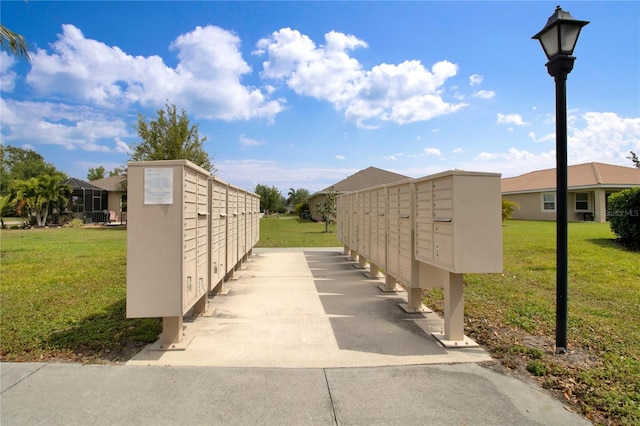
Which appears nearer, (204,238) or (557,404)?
(557,404)

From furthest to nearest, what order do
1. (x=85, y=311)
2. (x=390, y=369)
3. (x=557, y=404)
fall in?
1. (x=85, y=311)
2. (x=390, y=369)
3. (x=557, y=404)

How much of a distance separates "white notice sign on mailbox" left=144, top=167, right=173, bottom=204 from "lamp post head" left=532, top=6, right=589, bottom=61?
396 cm

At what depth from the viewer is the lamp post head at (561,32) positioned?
384 centimetres

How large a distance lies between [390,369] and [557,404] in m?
1.29

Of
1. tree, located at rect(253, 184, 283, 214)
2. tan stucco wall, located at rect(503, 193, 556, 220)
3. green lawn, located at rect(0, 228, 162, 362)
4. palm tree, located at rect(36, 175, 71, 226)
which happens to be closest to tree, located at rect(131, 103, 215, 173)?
palm tree, located at rect(36, 175, 71, 226)

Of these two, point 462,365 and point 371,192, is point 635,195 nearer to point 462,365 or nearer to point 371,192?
point 371,192

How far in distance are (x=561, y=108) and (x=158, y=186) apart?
4.03m

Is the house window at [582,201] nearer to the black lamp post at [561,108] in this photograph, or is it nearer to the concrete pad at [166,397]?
the black lamp post at [561,108]

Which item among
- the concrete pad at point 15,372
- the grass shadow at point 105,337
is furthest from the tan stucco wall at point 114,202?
the concrete pad at point 15,372

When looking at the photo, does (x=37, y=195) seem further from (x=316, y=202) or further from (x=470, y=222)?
(x=470, y=222)

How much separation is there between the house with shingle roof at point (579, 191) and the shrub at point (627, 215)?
13410 millimetres

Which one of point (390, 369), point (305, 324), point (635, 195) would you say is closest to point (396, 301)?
point (305, 324)

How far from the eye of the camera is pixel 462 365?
3680 millimetres

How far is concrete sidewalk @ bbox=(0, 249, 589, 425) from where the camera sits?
8.98 feet
